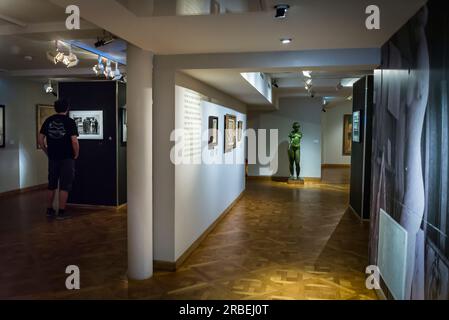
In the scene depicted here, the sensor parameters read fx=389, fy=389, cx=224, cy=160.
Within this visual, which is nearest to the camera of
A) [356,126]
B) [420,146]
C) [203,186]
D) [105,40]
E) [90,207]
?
[420,146]

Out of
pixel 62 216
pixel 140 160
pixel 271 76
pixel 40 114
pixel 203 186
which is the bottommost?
pixel 62 216

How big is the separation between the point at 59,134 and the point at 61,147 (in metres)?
0.23

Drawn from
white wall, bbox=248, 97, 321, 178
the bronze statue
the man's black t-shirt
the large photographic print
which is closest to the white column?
the large photographic print

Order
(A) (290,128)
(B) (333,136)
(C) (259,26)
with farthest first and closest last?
(B) (333,136) < (A) (290,128) < (C) (259,26)

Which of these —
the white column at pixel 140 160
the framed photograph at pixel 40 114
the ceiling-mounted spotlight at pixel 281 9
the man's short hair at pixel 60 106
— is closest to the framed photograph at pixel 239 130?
the man's short hair at pixel 60 106

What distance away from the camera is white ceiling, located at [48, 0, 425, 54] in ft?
8.23

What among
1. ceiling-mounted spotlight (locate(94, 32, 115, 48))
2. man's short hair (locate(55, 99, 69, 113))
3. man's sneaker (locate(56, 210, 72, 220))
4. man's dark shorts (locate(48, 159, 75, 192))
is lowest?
man's sneaker (locate(56, 210, 72, 220))

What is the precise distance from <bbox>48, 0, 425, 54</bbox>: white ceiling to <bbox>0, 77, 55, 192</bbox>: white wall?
20.9 feet

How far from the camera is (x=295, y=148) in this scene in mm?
11594

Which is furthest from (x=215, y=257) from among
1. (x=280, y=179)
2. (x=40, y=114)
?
(x=280, y=179)

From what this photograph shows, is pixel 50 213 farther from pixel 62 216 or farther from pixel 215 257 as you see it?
pixel 215 257

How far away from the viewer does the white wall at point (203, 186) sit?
174 inches

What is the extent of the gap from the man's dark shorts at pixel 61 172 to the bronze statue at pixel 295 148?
688 centimetres

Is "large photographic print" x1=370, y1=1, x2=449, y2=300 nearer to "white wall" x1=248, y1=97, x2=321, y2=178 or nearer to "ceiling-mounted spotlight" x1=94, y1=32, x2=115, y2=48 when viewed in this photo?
"ceiling-mounted spotlight" x1=94, y1=32, x2=115, y2=48
